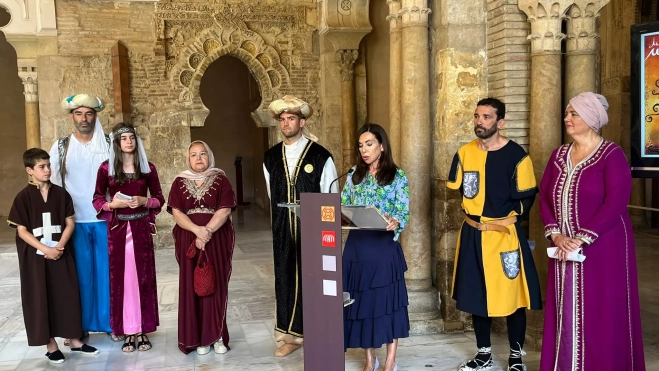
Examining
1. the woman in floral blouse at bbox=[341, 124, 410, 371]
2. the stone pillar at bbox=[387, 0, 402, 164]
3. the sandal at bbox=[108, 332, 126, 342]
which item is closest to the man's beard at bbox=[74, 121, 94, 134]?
the sandal at bbox=[108, 332, 126, 342]

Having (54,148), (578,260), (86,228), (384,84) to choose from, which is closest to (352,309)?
(578,260)

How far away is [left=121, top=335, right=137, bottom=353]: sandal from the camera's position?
171 inches

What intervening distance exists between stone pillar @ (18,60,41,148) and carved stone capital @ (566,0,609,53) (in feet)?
25.4

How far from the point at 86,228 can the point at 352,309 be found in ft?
7.44

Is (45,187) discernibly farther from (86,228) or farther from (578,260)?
(578,260)

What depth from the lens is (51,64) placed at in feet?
28.2

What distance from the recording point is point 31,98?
9.12 meters

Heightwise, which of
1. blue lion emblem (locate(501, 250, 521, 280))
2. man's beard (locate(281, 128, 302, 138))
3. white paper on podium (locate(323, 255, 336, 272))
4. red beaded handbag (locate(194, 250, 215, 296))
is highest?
man's beard (locate(281, 128, 302, 138))

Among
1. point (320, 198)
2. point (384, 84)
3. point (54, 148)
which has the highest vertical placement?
point (384, 84)

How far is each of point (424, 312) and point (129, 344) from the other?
2.27 metres

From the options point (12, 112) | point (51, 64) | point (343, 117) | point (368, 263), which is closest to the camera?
point (368, 263)

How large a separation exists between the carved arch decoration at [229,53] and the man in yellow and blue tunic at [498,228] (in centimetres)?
629

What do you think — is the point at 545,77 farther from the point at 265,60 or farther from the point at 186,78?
the point at 186,78

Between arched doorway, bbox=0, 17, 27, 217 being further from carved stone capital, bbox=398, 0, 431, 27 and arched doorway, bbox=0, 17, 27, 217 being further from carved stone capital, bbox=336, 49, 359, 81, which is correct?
carved stone capital, bbox=398, 0, 431, 27
